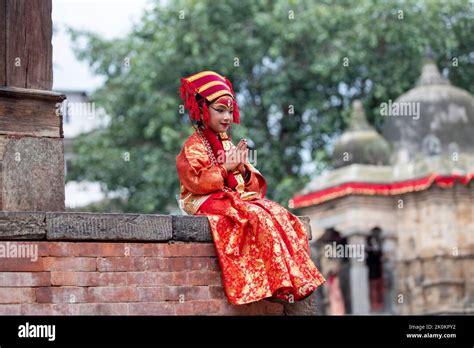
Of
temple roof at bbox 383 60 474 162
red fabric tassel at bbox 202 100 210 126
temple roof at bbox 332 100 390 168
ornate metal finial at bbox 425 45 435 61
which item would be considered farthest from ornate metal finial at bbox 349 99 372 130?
red fabric tassel at bbox 202 100 210 126

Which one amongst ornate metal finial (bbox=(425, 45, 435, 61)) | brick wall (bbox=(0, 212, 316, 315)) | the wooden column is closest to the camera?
brick wall (bbox=(0, 212, 316, 315))

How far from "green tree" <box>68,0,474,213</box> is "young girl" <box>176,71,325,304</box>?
16742 mm

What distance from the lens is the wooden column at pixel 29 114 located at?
7.99 metres

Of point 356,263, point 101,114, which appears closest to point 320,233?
point 356,263

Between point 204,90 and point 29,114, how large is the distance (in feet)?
3.66

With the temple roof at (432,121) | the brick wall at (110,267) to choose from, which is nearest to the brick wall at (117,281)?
the brick wall at (110,267)

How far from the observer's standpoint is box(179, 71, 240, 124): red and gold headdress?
8.28 m

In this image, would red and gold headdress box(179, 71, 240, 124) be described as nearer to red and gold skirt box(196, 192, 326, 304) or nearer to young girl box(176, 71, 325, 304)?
young girl box(176, 71, 325, 304)

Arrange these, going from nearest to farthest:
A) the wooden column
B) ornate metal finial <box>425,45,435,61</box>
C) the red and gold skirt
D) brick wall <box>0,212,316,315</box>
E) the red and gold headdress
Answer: brick wall <box>0,212,316,315</box> < the red and gold skirt < the wooden column < the red and gold headdress < ornate metal finial <box>425,45,435,61</box>

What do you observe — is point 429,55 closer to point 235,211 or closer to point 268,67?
point 268,67
